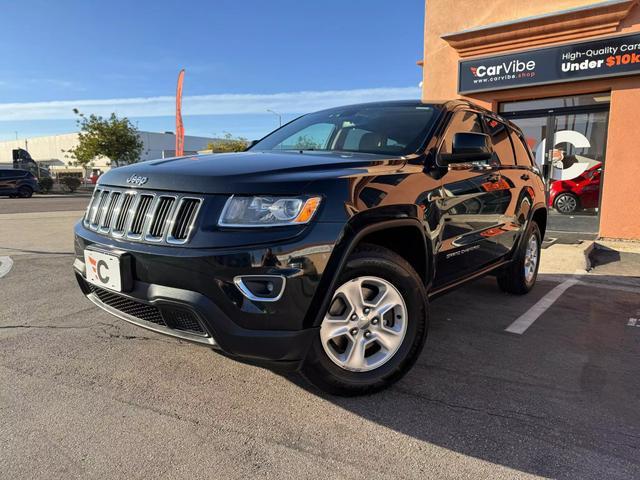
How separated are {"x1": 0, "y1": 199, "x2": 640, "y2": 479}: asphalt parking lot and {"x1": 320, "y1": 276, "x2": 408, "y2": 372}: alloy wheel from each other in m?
0.26

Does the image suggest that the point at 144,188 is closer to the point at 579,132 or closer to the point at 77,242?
the point at 77,242

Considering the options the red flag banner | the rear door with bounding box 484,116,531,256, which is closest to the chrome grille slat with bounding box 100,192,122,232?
the rear door with bounding box 484,116,531,256

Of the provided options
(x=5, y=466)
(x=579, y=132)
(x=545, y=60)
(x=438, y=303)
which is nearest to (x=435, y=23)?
(x=545, y=60)

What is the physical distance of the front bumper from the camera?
2170mm

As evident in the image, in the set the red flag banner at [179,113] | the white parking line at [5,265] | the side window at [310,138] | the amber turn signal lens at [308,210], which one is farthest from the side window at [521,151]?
the red flag banner at [179,113]

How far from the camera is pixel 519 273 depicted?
4883 millimetres

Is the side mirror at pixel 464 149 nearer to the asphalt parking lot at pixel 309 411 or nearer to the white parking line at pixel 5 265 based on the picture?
Result: the asphalt parking lot at pixel 309 411

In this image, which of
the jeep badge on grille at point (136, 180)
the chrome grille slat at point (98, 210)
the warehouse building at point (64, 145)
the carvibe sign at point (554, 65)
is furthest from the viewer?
the warehouse building at point (64, 145)

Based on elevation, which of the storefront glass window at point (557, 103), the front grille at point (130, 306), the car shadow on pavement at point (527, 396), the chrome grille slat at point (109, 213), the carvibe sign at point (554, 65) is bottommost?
the car shadow on pavement at point (527, 396)

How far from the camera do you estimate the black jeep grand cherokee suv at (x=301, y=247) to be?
2.20 metres

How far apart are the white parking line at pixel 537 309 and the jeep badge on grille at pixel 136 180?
3.04 m

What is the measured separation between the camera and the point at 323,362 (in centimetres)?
245

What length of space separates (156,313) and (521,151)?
3.97m

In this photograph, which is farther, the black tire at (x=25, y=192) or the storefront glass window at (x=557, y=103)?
the black tire at (x=25, y=192)
